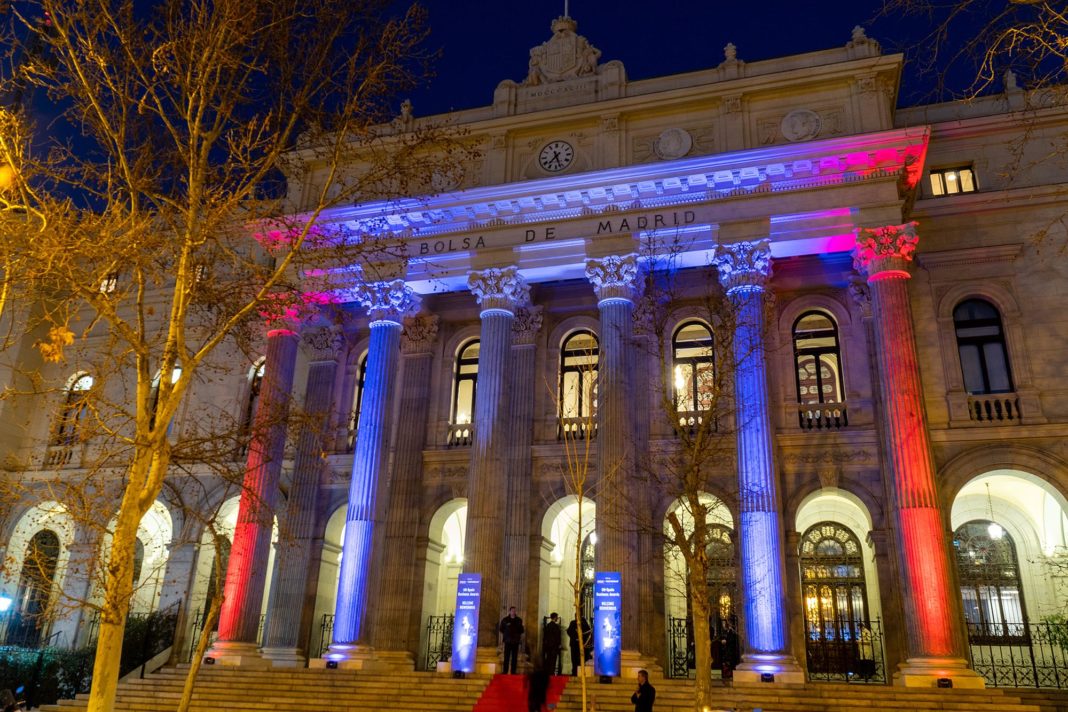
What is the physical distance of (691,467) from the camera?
51.8 feet

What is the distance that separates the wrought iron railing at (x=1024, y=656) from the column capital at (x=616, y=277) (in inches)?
477

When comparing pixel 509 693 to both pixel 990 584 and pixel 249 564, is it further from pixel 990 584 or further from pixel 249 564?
pixel 990 584

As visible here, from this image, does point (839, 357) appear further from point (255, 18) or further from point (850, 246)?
point (255, 18)

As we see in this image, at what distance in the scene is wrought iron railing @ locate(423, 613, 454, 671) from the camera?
2358 cm

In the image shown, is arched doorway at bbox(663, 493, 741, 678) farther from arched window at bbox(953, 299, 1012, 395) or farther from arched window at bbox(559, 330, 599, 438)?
arched window at bbox(953, 299, 1012, 395)

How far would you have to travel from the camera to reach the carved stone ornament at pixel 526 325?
82.1ft

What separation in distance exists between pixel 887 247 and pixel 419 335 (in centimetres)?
1338

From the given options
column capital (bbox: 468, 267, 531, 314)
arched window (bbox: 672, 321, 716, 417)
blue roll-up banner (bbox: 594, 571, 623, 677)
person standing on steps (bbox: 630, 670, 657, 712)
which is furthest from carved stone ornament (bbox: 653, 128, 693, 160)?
person standing on steps (bbox: 630, 670, 657, 712)

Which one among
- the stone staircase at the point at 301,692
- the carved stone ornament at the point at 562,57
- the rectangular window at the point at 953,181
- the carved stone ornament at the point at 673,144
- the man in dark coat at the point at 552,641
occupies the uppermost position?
the carved stone ornament at the point at 562,57

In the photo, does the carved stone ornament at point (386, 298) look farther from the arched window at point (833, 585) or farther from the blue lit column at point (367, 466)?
the arched window at point (833, 585)

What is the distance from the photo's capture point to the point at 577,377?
2492 centimetres

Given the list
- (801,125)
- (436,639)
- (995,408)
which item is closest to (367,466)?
(436,639)

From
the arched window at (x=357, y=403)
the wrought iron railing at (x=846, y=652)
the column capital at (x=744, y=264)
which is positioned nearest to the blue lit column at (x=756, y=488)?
the column capital at (x=744, y=264)

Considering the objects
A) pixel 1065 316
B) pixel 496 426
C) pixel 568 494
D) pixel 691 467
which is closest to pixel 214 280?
pixel 691 467
